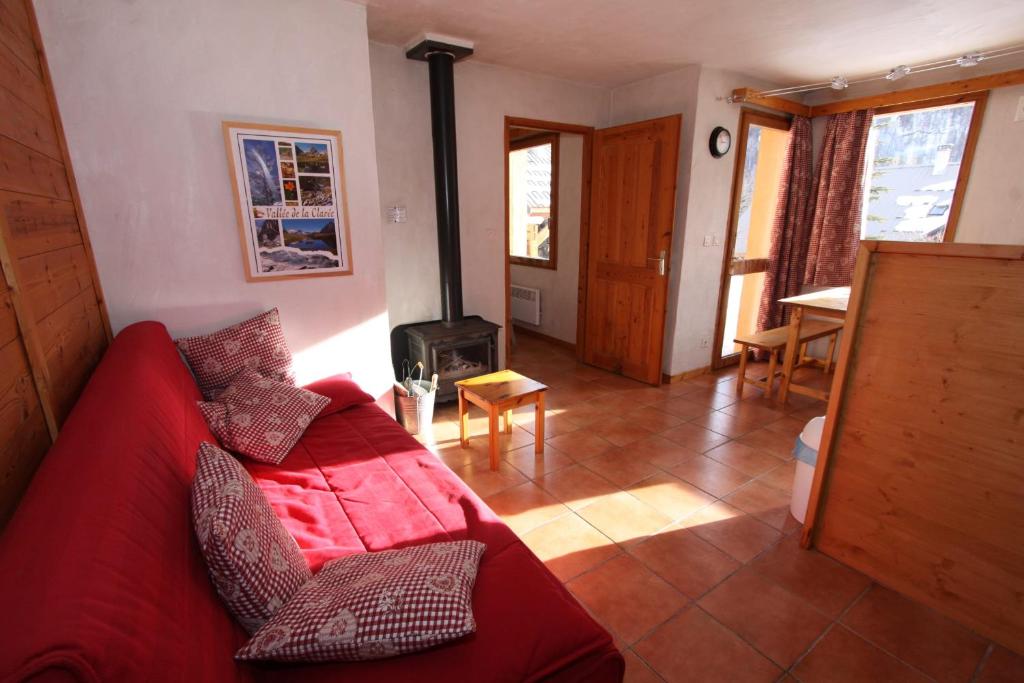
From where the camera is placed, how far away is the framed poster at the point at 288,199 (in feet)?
7.59

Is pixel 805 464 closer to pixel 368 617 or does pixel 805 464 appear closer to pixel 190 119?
pixel 368 617

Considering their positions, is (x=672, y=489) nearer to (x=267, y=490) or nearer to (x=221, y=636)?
(x=267, y=490)

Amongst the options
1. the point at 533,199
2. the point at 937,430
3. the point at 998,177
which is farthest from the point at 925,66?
the point at 533,199

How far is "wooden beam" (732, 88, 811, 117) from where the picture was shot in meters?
3.54

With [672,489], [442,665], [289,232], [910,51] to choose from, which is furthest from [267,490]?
[910,51]

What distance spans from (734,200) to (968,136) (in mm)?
1529

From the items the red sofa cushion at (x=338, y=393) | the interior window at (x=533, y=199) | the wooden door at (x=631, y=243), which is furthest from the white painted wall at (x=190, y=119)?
the interior window at (x=533, y=199)

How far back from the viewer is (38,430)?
4.07 ft

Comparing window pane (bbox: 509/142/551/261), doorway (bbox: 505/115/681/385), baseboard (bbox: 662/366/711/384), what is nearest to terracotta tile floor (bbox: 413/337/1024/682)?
baseboard (bbox: 662/366/711/384)

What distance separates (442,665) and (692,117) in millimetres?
3738

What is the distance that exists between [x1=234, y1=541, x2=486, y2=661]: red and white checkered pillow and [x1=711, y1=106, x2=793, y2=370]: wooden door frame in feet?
12.2

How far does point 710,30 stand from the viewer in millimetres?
2762

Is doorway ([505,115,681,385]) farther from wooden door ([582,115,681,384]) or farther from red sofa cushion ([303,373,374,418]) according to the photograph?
red sofa cushion ([303,373,374,418])

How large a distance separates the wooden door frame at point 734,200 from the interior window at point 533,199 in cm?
169
